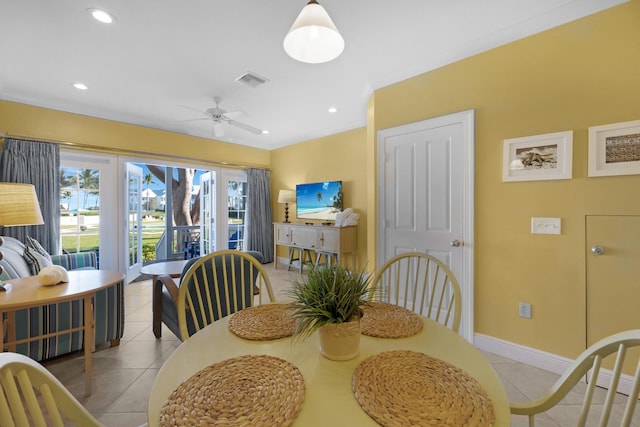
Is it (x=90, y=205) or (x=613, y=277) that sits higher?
(x=90, y=205)

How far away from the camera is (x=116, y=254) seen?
3969mm

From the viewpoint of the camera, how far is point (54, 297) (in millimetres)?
1614

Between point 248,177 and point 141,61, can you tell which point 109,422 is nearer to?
point 141,61

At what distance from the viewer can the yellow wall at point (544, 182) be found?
1.74 metres

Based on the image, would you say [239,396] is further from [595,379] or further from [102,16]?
[102,16]

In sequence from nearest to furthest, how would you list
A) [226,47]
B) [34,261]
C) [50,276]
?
[50,276], [226,47], [34,261]

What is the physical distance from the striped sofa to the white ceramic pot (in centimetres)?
225

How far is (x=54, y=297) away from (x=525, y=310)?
3229 mm

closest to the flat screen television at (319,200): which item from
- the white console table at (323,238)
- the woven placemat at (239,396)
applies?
the white console table at (323,238)

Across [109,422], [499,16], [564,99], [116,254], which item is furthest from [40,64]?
[564,99]

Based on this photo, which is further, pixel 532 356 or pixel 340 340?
pixel 532 356

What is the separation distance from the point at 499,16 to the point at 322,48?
156 centimetres

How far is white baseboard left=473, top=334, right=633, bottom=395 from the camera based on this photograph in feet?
5.70

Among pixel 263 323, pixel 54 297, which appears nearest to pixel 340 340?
pixel 263 323
